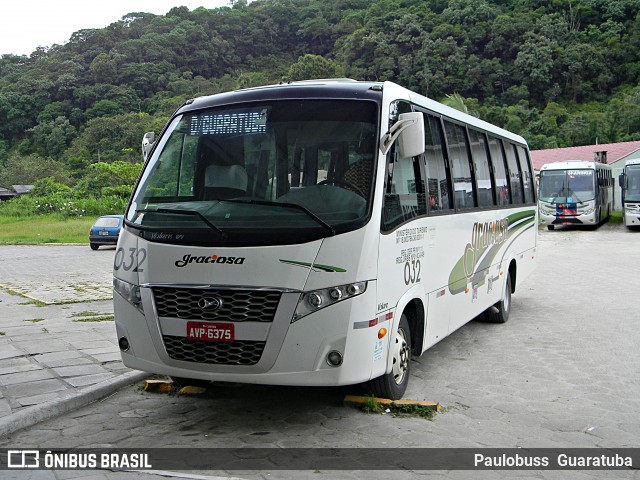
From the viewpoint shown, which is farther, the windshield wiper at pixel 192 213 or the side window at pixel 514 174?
the side window at pixel 514 174

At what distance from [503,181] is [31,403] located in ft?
24.1

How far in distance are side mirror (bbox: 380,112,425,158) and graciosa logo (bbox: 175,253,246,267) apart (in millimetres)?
1536

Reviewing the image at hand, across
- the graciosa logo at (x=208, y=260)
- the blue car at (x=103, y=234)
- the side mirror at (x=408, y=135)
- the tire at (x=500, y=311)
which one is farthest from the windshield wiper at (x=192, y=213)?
the blue car at (x=103, y=234)

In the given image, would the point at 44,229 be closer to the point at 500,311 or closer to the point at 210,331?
the point at 500,311

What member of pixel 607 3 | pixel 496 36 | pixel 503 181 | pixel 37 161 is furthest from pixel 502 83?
pixel 503 181

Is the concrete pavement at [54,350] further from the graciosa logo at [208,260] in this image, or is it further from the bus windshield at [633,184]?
the bus windshield at [633,184]

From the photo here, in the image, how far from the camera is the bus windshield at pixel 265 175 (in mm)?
5320

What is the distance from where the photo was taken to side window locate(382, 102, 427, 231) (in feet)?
18.8

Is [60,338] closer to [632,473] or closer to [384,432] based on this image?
[384,432]

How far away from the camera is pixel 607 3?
90.5 metres

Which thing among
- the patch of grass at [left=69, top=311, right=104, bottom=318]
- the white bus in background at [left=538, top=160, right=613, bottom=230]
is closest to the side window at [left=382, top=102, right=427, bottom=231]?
the patch of grass at [left=69, top=311, right=104, bottom=318]

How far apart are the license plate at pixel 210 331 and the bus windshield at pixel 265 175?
641 millimetres

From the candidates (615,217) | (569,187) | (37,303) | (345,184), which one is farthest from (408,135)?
(615,217)

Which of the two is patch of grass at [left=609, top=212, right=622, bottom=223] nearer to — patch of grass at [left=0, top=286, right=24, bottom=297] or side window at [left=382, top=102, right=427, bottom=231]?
patch of grass at [left=0, top=286, right=24, bottom=297]
